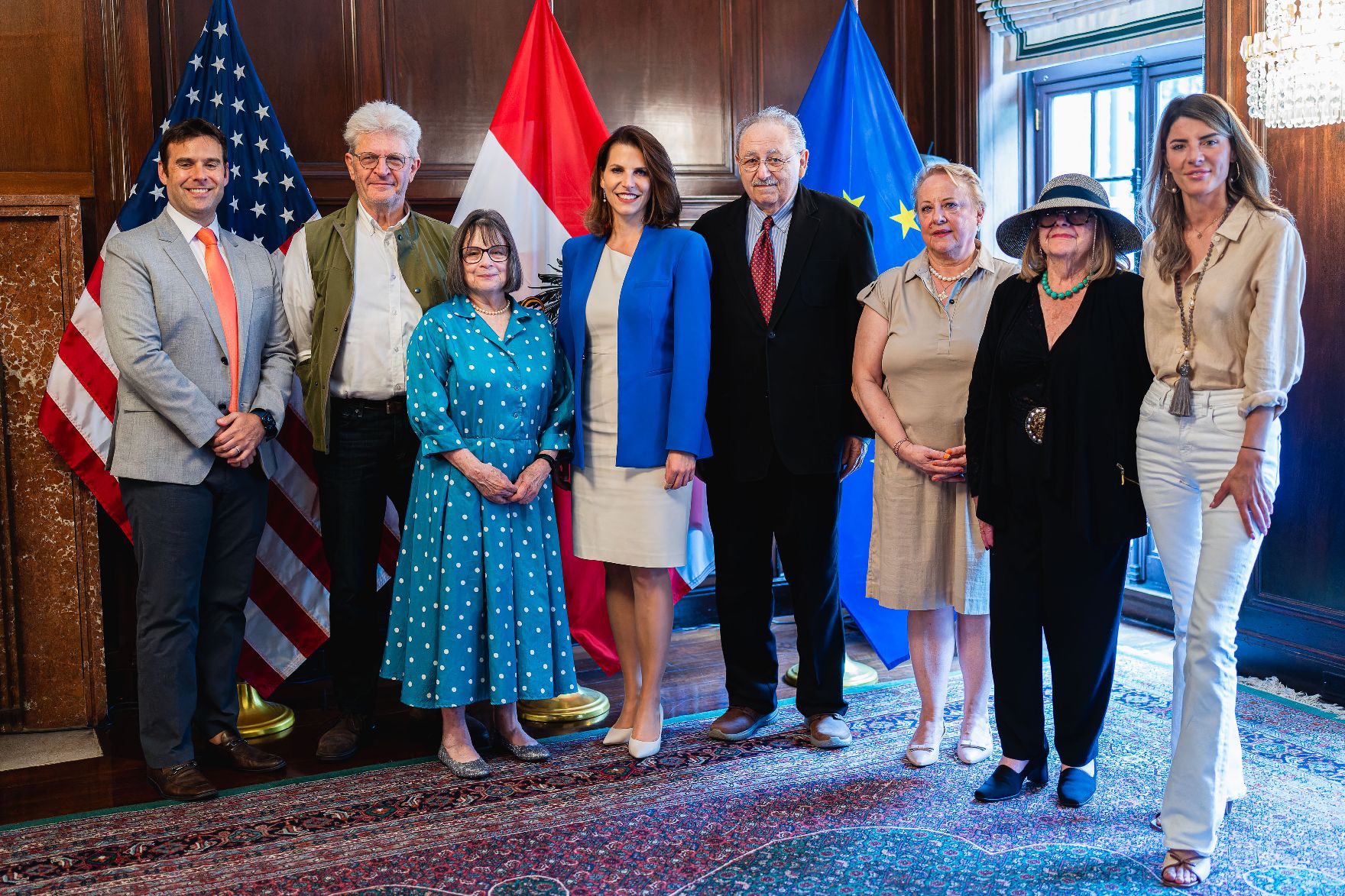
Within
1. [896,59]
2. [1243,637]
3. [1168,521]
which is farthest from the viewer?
[896,59]

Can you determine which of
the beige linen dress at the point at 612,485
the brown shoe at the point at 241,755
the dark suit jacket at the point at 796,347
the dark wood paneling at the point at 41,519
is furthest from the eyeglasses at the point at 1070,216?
the dark wood paneling at the point at 41,519

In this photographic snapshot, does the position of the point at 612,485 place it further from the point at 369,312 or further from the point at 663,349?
the point at 369,312

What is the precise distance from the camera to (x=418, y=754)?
332 centimetres

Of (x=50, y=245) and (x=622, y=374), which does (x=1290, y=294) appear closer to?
(x=622, y=374)

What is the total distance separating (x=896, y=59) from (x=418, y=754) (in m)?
3.40

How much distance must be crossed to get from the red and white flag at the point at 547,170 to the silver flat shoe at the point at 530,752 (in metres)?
0.74

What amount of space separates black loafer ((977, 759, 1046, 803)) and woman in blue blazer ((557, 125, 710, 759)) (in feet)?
2.96

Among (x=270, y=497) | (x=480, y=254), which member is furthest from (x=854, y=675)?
(x=270, y=497)

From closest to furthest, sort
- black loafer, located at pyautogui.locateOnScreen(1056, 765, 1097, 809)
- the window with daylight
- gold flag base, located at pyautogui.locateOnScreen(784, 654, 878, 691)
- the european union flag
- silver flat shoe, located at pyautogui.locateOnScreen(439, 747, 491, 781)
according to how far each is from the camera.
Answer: black loafer, located at pyautogui.locateOnScreen(1056, 765, 1097, 809), silver flat shoe, located at pyautogui.locateOnScreen(439, 747, 491, 781), gold flag base, located at pyautogui.locateOnScreen(784, 654, 878, 691), the european union flag, the window with daylight

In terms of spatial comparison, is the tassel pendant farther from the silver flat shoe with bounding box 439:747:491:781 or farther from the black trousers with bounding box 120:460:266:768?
the black trousers with bounding box 120:460:266:768

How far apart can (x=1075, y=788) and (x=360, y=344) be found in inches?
86.6

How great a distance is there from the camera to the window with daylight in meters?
4.38

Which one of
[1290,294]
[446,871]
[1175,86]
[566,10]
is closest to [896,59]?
[1175,86]

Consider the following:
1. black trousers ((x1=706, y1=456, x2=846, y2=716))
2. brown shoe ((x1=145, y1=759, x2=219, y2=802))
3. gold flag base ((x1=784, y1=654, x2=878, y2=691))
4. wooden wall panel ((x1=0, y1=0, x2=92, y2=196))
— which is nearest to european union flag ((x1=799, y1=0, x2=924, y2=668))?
gold flag base ((x1=784, y1=654, x2=878, y2=691))
